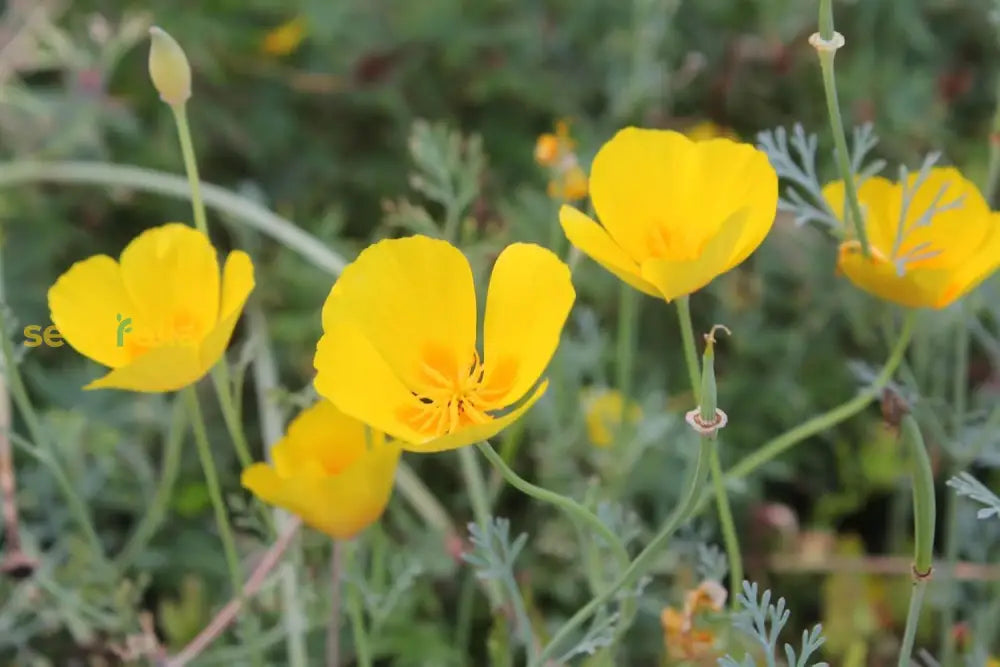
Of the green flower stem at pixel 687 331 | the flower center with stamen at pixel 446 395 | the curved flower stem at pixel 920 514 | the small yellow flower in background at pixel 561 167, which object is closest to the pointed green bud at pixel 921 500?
the curved flower stem at pixel 920 514

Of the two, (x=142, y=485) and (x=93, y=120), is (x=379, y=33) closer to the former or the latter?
(x=93, y=120)

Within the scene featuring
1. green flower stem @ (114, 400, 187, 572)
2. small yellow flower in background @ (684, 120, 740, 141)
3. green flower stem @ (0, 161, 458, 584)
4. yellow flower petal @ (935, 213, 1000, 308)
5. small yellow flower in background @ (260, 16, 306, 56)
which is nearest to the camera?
yellow flower petal @ (935, 213, 1000, 308)

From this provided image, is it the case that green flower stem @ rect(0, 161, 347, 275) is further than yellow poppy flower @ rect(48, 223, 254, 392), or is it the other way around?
green flower stem @ rect(0, 161, 347, 275)

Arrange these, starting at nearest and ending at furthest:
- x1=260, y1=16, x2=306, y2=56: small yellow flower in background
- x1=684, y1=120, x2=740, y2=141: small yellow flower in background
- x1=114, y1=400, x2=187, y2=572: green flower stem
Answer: x1=114, y1=400, x2=187, y2=572: green flower stem → x1=684, y1=120, x2=740, y2=141: small yellow flower in background → x1=260, y1=16, x2=306, y2=56: small yellow flower in background

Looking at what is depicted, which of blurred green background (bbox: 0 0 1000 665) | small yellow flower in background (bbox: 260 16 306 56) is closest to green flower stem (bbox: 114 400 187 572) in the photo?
blurred green background (bbox: 0 0 1000 665)

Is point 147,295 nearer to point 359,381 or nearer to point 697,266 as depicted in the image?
point 359,381

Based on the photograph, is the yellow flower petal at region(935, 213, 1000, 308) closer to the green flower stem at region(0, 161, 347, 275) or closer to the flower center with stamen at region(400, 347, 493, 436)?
the flower center with stamen at region(400, 347, 493, 436)
